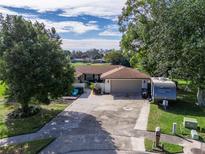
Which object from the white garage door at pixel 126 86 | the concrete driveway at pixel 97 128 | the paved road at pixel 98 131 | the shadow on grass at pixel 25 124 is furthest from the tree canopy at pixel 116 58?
the shadow on grass at pixel 25 124

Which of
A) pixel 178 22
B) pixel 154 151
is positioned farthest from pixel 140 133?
pixel 178 22

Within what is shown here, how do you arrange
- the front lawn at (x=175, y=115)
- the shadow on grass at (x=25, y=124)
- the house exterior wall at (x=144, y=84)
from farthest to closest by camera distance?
the house exterior wall at (x=144, y=84), the front lawn at (x=175, y=115), the shadow on grass at (x=25, y=124)

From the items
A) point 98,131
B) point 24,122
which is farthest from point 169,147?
point 24,122

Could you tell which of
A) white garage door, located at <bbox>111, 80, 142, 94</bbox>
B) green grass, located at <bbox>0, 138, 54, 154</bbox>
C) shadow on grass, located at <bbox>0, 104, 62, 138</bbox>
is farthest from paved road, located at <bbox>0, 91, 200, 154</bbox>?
white garage door, located at <bbox>111, 80, 142, 94</bbox>

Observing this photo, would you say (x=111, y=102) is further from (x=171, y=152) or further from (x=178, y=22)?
(x=171, y=152)

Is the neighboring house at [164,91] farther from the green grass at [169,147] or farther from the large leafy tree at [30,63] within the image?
the green grass at [169,147]

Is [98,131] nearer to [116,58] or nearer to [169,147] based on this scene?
[169,147]

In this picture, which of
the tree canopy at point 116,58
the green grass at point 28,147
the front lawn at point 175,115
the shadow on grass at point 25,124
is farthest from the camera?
the tree canopy at point 116,58
